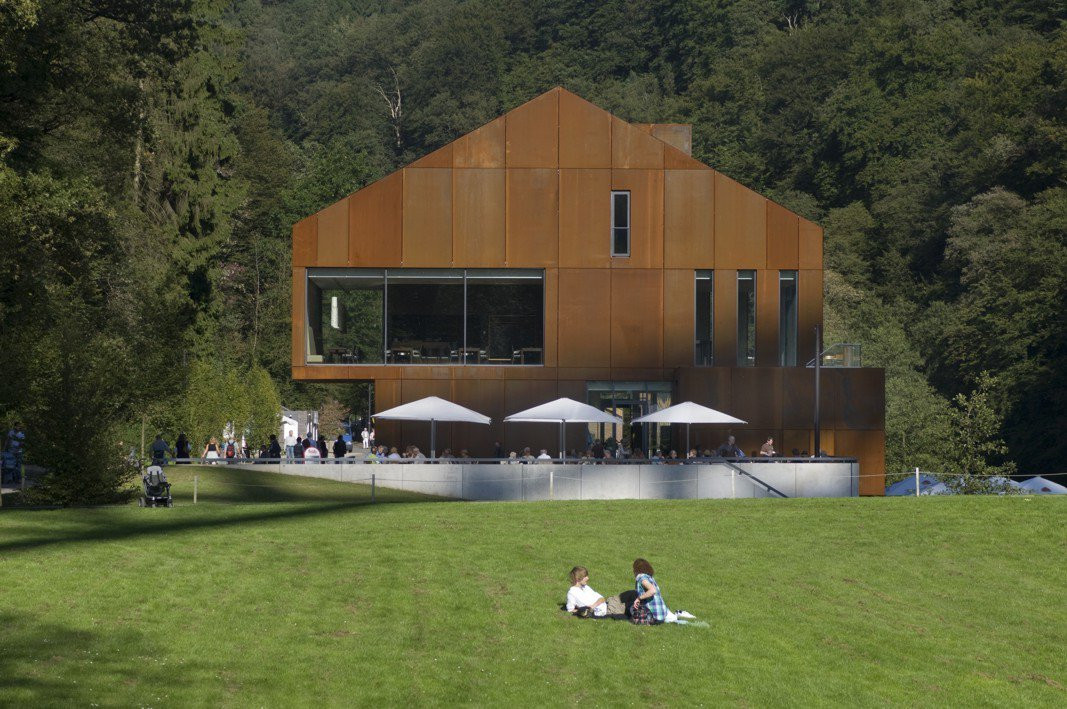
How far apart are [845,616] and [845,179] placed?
281 ft

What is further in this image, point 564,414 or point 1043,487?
point 1043,487

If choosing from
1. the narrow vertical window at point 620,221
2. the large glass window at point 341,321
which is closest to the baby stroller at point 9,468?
the large glass window at point 341,321

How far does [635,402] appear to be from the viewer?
161 feet

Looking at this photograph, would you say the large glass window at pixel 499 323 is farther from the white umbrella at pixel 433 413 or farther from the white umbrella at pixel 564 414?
the white umbrella at pixel 564 414

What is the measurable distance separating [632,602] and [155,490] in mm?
12405

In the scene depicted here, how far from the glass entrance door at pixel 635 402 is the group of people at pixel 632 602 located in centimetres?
2716

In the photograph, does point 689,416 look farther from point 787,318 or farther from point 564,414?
point 787,318

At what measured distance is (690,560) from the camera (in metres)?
24.9

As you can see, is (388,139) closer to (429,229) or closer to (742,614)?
(429,229)

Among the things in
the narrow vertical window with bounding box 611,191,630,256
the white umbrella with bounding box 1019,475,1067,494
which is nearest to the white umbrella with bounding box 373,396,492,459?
the narrow vertical window with bounding box 611,191,630,256

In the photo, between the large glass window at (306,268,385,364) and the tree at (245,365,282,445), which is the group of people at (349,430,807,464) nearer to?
the large glass window at (306,268,385,364)

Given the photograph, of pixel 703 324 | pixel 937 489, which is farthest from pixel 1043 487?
pixel 703 324

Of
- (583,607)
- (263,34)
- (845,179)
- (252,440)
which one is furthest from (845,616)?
→ (263,34)

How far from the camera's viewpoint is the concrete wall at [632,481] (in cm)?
3722
